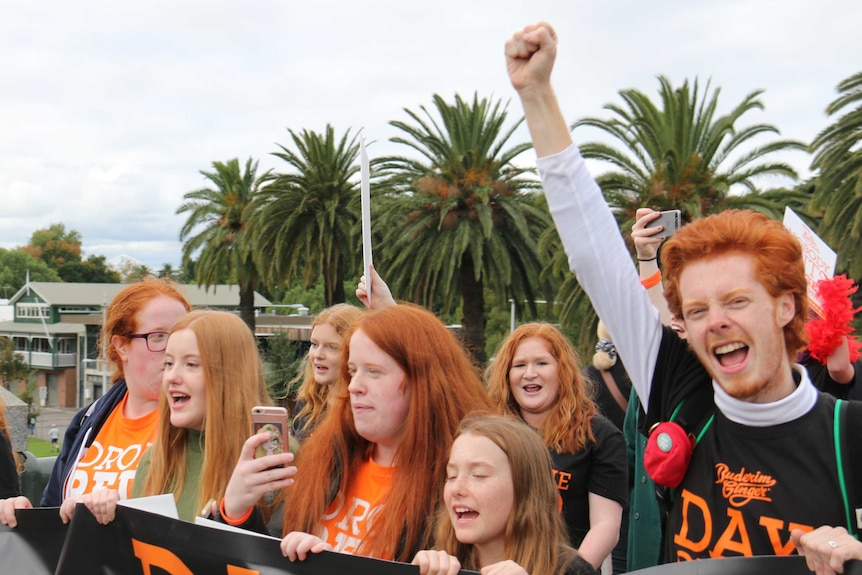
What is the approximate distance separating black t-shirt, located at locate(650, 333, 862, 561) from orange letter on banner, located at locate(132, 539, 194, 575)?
54.7 inches

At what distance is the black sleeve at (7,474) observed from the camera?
3.26 metres

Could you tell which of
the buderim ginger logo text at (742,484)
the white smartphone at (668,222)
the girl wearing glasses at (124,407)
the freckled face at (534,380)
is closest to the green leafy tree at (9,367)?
the girl wearing glasses at (124,407)

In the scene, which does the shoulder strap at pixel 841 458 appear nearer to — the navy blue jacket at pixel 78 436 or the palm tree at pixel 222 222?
the navy blue jacket at pixel 78 436

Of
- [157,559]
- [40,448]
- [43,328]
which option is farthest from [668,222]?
[43,328]

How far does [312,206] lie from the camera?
20.2 metres

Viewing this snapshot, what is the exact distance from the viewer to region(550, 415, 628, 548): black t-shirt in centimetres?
362

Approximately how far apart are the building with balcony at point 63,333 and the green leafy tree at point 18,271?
105 ft

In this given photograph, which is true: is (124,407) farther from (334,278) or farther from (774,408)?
(334,278)

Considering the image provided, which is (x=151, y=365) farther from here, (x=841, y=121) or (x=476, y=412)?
(x=841, y=121)

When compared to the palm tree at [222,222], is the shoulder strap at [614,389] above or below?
below

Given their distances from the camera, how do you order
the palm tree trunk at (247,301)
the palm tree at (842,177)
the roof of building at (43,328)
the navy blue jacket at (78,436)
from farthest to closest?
the roof of building at (43,328) → the palm tree trunk at (247,301) → the palm tree at (842,177) → the navy blue jacket at (78,436)

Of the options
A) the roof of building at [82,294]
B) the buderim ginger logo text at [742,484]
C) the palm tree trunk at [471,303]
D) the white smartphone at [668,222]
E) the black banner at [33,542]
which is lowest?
the black banner at [33,542]

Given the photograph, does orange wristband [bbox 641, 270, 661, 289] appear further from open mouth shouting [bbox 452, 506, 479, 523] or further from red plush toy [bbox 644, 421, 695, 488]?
open mouth shouting [bbox 452, 506, 479, 523]

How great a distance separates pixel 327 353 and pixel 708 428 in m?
2.92
